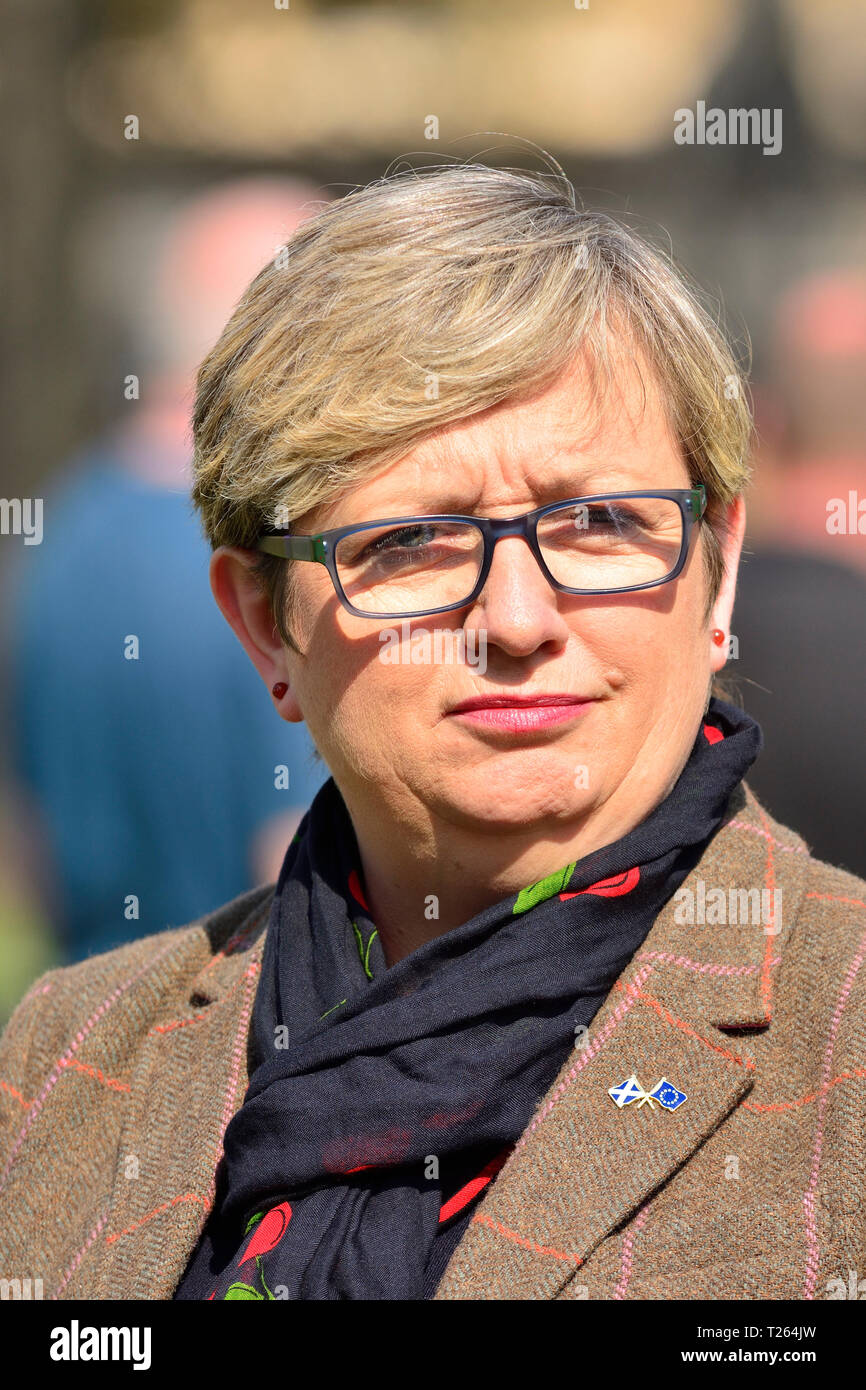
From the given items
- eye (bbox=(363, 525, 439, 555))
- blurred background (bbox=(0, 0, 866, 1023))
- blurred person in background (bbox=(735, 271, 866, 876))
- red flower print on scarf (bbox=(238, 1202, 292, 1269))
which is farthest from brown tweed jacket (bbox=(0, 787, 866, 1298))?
blurred person in background (bbox=(735, 271, 866, 876))

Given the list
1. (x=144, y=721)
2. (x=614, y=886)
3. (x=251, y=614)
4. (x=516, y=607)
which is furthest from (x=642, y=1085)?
(x=144, y=721)

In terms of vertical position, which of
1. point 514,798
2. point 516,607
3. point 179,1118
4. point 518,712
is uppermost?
point 516,607

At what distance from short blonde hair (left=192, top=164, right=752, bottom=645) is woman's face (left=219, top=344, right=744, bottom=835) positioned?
51mm

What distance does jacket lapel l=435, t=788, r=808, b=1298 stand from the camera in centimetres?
164

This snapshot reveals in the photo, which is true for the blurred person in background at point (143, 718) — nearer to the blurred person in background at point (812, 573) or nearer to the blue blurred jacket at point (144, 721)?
the blue blurred jacket at point (144, 721)

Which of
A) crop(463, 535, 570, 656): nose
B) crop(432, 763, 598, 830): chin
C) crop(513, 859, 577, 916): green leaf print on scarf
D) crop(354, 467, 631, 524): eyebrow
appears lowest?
crop(513, 859, 577, 916): green leaf print on scarf

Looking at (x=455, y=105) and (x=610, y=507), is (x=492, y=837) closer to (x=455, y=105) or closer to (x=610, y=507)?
(x=610, y=507)

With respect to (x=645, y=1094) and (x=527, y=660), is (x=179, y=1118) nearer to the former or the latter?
(x=645, y=1094)

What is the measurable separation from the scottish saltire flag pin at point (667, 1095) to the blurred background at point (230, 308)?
5.73 feet

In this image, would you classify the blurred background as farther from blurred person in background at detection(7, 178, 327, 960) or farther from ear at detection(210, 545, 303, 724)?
ear at detection(210, 545, 303, 724)

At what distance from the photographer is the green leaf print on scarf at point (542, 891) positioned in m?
1.79

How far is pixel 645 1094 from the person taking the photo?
1.72m

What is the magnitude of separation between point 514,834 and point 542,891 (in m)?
0.08

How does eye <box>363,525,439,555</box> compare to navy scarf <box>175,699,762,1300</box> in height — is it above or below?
above
